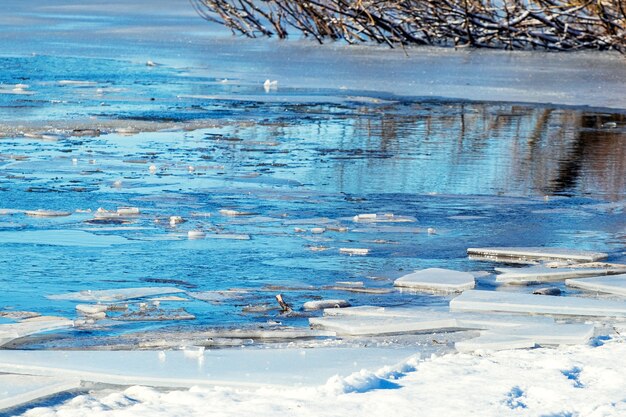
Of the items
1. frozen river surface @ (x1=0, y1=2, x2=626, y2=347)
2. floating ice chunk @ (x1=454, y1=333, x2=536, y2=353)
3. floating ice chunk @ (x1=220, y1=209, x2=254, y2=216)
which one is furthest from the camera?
floating ice chunk @ (x1=220, y1=209, x2=254, y2=216)

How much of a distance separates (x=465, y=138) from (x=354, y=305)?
15.8 feet

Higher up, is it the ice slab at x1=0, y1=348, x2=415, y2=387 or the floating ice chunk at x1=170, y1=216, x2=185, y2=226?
the floating ice chunk at x1=170, y1=216, x2=185, y2=226

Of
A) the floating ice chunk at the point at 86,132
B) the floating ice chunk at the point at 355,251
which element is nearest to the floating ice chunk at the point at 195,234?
the floating ice chunk at the point at 355,251

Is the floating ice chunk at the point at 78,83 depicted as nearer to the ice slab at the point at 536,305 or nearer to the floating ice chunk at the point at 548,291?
the floating ice chunk at the point at 548,291

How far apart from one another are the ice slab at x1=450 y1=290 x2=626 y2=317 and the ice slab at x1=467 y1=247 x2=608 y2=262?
81cm

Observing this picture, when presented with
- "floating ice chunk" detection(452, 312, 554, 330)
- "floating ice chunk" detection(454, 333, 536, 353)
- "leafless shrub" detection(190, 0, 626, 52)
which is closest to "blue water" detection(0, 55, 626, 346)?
"floating ice chunk" detection(452, 312, 554, 330)

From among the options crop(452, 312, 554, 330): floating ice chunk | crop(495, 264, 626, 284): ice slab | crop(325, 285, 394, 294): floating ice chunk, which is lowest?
crop(325, 285, 394, 294): floating ice chunk

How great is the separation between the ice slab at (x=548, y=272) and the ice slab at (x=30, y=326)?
5.49ft

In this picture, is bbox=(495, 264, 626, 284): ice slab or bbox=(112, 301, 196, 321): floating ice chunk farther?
bbox=(495, 264, 626, 284): ice slab

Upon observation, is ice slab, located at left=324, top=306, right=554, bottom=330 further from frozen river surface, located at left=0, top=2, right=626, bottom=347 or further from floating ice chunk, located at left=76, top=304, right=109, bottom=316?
floating ice chunk, located at left=76, top=304, right=109, bottom=316

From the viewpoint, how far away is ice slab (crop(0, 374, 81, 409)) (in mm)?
3119

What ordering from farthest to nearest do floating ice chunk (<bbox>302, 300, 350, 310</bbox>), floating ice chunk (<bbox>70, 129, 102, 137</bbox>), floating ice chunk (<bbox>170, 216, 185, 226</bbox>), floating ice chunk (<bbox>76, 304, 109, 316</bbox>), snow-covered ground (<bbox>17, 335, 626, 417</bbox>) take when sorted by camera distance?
floating ice chunk (<bbox>70, 129, 102, 137</bbox>) → floating ice chunk (<bbox>170, 216, 185, 226</bbox>) → floating ice chunk (<bbox>302, 300, 350, 310</bbox>) → floating ice chunk (<bbox>76, 304, 109, 316</bbox>) → snow-covered ground (<bbox>17, 335, 626, 417</bbox>)

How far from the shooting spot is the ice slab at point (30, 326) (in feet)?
12.3

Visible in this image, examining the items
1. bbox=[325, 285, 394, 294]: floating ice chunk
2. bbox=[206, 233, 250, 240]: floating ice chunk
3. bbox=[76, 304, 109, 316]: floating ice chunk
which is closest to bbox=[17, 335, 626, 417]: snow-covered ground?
bbox=[76, 304, 109, 316]: floating ice chunk
